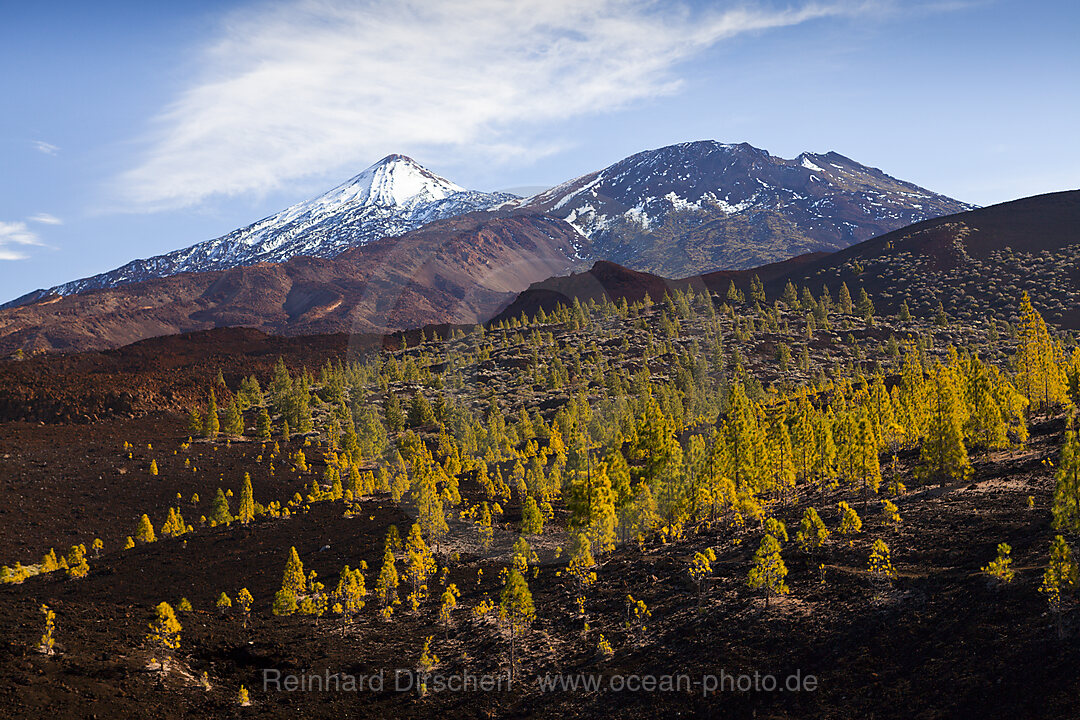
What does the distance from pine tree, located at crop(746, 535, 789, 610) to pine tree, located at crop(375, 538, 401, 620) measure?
2355 cm

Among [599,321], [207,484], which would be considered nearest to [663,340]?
[599,321]

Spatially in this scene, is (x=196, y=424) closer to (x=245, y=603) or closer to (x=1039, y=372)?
(x=245, y=603)

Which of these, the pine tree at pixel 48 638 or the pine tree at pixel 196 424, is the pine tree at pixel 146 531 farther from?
the pine tree at pixel 196 424

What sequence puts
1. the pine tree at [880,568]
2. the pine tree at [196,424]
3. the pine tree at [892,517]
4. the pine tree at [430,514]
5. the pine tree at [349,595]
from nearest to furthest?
the pine tree at [880,568] < the pine tree at [892,517] < the pine tree at [349,595] < the pine tree at [430,514] < the pine tree at [196,424]

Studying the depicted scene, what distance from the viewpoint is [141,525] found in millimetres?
67125

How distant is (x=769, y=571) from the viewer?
33.6 meters

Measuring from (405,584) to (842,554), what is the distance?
3120 centimetres

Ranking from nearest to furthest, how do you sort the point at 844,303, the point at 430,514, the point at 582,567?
the point at 582,567, the point at 430,514, the point at 844,303

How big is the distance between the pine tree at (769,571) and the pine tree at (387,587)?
23551 mm

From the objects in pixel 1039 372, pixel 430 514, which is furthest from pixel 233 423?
pixel 1039 372

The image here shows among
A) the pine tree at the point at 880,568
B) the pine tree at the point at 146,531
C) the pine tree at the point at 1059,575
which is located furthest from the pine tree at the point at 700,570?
the pine tree at the point at 146,531

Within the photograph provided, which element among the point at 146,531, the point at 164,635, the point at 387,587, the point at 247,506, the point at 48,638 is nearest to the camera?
the point at 48,638

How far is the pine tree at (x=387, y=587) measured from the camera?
1722 inches

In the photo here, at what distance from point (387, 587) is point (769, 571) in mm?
26026
